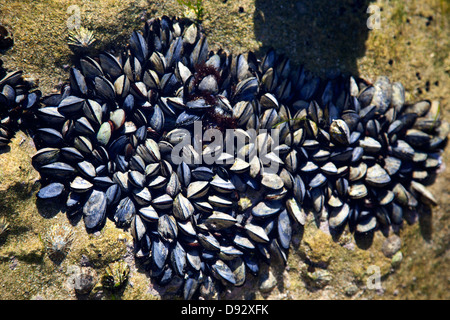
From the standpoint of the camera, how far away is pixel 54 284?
3.41m

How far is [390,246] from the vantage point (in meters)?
3.94

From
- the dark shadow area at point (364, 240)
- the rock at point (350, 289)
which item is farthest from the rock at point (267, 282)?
the dark shadow area at point (364, 240)

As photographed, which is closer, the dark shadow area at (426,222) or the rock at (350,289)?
the rock at (350,289)

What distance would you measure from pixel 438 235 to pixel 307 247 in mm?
2076

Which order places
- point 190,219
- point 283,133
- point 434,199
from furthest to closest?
point 434,199, point 283,133, point 190,219

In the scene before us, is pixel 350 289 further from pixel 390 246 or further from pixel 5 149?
pixel 5 149

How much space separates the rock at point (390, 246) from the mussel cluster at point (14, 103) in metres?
4.68

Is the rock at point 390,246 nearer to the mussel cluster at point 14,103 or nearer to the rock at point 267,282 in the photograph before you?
the rock at point 267,282

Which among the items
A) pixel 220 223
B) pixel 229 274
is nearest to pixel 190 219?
pixel 220 223

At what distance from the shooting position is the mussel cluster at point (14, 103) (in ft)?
10.6

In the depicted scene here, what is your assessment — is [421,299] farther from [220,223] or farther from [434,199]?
[220,223]

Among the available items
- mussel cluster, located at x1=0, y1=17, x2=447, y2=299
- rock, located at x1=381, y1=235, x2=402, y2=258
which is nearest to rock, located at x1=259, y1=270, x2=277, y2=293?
mussel cluster, located at x1=0, y1=17, x2=447, y2=299

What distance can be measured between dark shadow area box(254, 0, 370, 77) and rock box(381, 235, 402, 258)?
2294 millimetres

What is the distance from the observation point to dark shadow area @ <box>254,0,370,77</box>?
3906mm
